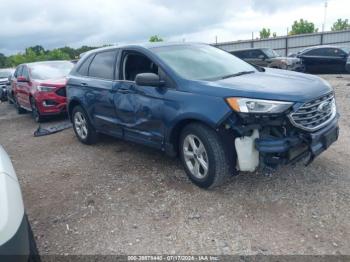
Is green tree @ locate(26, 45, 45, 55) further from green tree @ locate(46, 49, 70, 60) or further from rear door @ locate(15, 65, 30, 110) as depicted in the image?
rear door @ locate(15, 65, 30, 110)

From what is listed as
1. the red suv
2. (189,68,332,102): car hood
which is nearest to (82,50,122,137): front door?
(189,68,332,102): car hood

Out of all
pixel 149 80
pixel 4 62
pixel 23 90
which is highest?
pixel 149 80

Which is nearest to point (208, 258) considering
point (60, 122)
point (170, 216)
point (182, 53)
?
point (170, 216)

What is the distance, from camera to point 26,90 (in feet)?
30.2

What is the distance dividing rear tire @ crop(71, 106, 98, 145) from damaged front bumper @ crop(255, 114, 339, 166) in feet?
11.1

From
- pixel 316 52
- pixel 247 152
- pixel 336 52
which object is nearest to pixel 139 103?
pixel 247 152

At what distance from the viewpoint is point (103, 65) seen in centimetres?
540

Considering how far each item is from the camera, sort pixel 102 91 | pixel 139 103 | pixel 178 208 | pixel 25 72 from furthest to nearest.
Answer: pixel 25 72 < pixel 102 91 < pixel 139 103 < pixel 178 208

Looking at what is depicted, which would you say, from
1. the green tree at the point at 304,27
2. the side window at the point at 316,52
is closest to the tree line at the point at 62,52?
the green tree at the point at 304,27

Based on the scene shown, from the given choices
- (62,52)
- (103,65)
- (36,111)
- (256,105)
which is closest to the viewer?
(256,105)

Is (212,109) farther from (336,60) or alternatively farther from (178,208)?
(336,60)

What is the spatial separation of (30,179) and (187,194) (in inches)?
94.5

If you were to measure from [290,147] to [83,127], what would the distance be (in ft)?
13.0

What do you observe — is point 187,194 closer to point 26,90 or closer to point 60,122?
point 60,122
